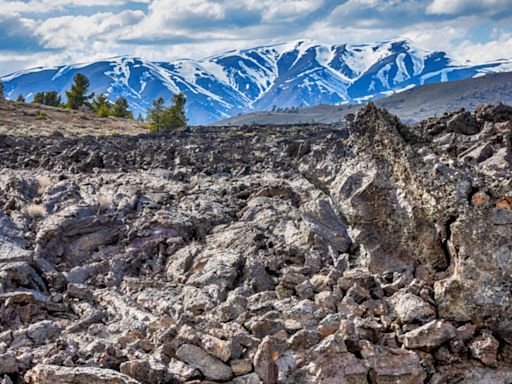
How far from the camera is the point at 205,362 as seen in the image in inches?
380

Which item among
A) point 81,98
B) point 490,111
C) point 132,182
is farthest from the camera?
point 81,98

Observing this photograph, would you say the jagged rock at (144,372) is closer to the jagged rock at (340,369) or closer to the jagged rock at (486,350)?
the jagged rock at (340,369)

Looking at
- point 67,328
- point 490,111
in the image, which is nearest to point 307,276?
point 67,328

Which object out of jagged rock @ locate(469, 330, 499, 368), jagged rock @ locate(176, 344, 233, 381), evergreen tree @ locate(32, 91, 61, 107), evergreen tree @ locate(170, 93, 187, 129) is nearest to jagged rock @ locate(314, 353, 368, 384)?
jagged rock @ locate(176, 344, 233, 381)

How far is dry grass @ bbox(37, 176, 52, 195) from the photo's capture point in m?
21.9

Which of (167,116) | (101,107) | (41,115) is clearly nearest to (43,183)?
(167,116)

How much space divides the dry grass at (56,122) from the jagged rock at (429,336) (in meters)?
60.1

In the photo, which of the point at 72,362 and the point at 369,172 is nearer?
the point at 72,362

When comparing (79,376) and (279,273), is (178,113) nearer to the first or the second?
(279,273)

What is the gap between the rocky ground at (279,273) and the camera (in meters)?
9.62

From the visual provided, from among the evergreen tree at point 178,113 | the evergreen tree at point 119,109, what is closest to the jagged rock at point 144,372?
the evergreen tree at point 178,113

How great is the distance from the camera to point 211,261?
596 inches

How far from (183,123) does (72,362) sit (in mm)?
74293

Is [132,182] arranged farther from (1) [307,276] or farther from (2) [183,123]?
(2) [183,123]
